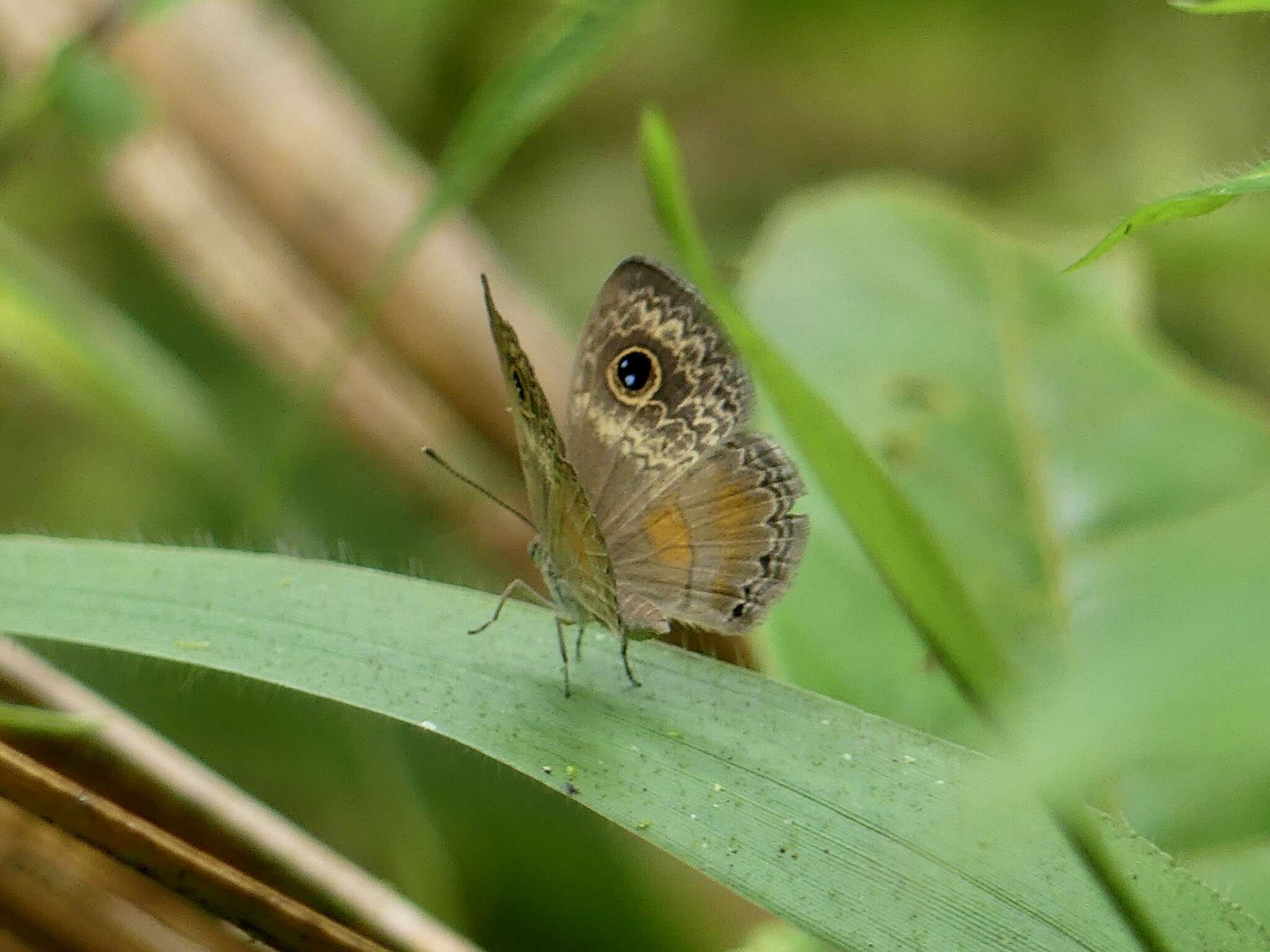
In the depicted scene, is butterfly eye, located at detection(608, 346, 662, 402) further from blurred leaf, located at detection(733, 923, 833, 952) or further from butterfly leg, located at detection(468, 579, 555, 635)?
blurred leaf, located at detection(733, 923, 833, 952)

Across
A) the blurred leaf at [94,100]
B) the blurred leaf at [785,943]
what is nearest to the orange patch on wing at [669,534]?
the blurred leaf at [785,943]

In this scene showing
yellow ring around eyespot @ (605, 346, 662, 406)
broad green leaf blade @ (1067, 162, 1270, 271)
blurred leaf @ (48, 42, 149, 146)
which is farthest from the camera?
blurred leaf @ (48, 42, 149, 146)

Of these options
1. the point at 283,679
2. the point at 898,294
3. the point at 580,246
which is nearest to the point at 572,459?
the point at 283,679

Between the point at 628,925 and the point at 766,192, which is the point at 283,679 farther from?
the point at 766,192

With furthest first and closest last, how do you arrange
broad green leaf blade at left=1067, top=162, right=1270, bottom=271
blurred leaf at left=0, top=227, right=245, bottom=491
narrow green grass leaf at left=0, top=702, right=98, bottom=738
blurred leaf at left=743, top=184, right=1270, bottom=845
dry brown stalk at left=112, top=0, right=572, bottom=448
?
1. dry brown stalk at left=112, top=0, right=572, bottom=448
2. blurred leaf at left=0, top=227, right=245, bottom=491
3. blurred leaf at left=743, top=184, right=1270, bottom=845
4. narrow green grass leaf at left=0, top=702, right=98, bottom=738
5. broad green leaf blade at left=1067, top=162, right=1270, bottom=271

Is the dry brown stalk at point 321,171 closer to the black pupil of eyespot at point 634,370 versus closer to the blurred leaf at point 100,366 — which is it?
the blurred leaf at point 100,366

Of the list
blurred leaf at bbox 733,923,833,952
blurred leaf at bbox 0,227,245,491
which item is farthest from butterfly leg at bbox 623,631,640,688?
blurred leaf at bbox 0,227,245,491
